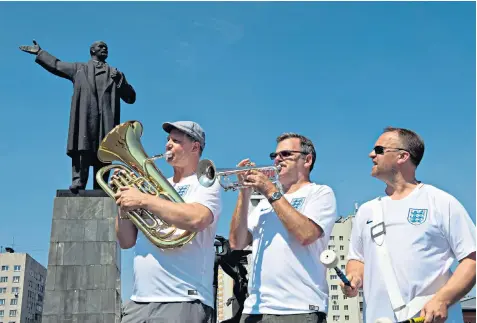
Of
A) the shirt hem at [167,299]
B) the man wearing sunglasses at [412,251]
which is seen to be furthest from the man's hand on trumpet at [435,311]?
the shirt hem at [167,299]

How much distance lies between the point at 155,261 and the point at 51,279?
187 inches

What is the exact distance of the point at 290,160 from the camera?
4613mm

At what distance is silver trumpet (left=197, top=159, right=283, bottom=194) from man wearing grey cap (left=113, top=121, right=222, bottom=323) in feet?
0.20

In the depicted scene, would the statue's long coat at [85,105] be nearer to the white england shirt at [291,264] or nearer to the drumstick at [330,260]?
the white england shirt at [291,264]

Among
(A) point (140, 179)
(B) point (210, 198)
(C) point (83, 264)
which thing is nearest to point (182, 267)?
(B) point (210, 198)

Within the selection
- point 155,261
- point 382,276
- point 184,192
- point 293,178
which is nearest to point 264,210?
point 293,178

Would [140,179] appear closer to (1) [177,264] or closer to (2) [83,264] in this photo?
(1) [177,264]

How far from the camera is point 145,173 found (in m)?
4.71

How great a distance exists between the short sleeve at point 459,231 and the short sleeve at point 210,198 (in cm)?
168

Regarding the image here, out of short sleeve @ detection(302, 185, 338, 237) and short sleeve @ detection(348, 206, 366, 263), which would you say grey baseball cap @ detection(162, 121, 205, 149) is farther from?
short sleeve @ detection(348, 206, 366, 263)

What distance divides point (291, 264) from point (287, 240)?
19 centimetres

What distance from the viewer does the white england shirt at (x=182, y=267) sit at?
13.5ft

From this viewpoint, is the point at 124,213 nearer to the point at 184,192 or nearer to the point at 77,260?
the point at 184,192

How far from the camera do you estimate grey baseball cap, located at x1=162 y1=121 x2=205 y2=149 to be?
4.68m
